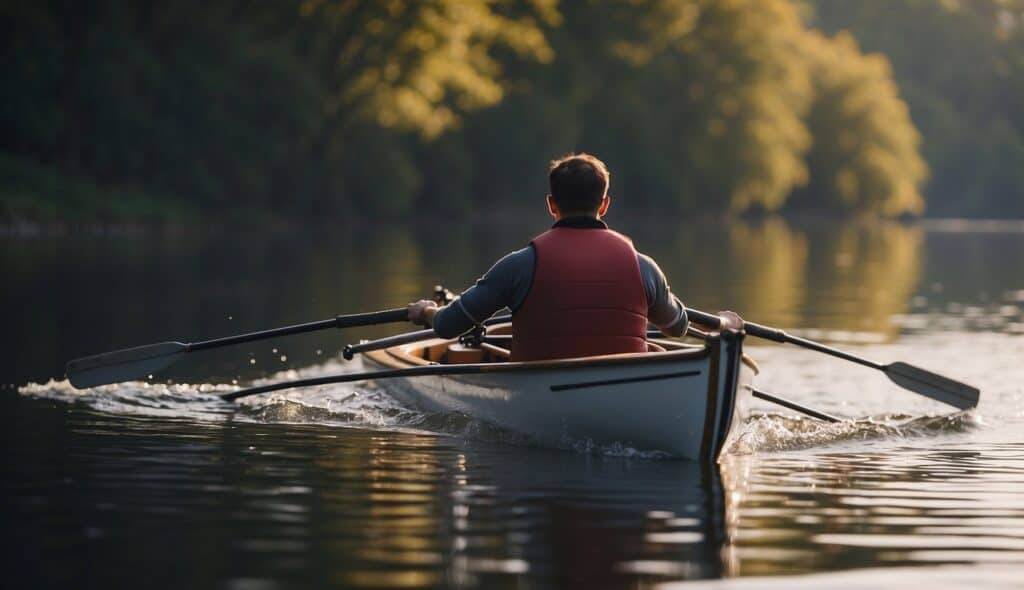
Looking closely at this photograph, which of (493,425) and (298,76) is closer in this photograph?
(493,425)

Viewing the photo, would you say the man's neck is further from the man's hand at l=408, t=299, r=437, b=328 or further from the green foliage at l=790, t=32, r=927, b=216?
the green foliage at l=790, t=32, r=927, b=216

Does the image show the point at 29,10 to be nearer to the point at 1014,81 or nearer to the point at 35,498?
the point at 35,498

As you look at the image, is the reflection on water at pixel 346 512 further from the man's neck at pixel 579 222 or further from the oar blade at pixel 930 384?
the oar blade at pixel 930 384

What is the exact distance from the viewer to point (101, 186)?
4131 centimetres

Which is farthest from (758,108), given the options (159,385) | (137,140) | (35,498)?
(35,498)

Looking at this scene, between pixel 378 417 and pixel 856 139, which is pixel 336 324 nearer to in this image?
pixel 378 417

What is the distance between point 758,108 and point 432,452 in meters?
56.1

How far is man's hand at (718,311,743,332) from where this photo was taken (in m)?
8.45

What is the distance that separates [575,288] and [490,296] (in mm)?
452

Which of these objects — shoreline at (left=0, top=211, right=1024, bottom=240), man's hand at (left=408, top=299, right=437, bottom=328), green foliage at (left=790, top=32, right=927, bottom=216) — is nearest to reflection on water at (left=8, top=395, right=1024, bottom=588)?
man's hand at (left=408, top=299, right=437, bottom=328)

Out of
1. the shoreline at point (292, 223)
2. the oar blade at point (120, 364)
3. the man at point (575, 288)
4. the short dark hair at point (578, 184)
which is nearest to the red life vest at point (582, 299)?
the man at point (575, 288)

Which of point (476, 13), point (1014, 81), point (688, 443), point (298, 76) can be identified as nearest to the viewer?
point (688, 443)

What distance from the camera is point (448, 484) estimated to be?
324 inches

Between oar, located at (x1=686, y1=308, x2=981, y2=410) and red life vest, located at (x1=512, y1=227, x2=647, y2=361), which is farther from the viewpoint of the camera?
oar, located at (x1=686, y1=308, x2=981, y2=410)
